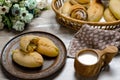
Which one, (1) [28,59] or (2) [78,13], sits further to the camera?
(2) [78,13]

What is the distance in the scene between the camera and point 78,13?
0.70 m

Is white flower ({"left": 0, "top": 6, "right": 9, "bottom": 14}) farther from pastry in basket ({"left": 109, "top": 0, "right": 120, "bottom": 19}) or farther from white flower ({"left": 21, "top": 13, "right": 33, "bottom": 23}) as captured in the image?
pastry in basket ({"left": 109, "top": 0, "right": 120, "bottom": 19})

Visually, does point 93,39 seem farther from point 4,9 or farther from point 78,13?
point 4,9

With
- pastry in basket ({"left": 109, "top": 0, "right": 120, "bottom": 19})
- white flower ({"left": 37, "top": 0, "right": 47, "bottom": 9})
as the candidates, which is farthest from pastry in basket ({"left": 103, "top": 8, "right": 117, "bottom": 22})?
white flower ({"left": 37, "top": 0, "right": 47, "bottom": 9})

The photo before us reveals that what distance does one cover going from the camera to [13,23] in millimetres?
751

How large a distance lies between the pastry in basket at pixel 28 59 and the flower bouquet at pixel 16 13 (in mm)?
162

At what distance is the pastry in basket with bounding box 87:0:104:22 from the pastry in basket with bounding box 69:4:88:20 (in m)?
0.02

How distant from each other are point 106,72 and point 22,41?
0.24 m

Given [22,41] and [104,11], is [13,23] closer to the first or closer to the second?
[22,41]

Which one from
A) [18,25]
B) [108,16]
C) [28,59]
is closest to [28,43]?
[28,59]

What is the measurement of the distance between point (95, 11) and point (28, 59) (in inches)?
10.8

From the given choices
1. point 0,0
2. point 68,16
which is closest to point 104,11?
point 68,16

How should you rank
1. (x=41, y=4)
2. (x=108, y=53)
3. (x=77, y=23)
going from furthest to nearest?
(x=41, y=4), (x=77, y=23), (x=108, y=53)

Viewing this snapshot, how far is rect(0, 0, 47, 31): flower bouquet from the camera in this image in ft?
2.41
